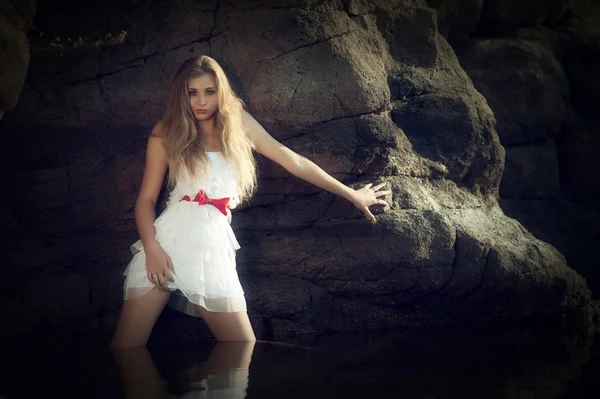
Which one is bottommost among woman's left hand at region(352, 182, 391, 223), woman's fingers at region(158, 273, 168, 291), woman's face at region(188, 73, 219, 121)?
woman's fingers at region(158, 273, 168, 291)

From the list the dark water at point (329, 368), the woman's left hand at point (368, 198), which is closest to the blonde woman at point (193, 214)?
the dark water at point (329, 368)

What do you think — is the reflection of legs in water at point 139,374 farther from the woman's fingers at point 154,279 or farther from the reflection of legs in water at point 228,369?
the woman's fingers at point 154,279

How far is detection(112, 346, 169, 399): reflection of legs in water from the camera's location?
4.82m

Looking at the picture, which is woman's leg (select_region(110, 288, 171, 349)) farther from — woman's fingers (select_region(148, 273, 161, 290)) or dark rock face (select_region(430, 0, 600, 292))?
dark rock face (select_region(430, 0, 600, 292))

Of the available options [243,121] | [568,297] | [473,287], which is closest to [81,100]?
[243,121]

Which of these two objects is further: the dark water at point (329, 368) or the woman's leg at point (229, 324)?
the woman's leg at point (229, 324)

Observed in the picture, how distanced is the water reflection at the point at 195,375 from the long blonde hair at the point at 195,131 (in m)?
1.29

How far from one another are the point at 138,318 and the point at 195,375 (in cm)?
93

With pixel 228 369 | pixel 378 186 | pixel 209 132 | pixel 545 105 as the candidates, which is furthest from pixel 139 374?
pixel 545 105

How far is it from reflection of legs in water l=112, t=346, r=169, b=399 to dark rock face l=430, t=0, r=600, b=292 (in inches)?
193

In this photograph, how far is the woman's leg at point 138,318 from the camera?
603 centimetres

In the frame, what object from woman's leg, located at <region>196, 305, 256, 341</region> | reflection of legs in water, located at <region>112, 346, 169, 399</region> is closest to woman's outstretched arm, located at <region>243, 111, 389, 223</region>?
woman's leg, located at <region>196, 305, 256, 341</region>

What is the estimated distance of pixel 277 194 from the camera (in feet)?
23.6

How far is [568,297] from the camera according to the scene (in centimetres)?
720
